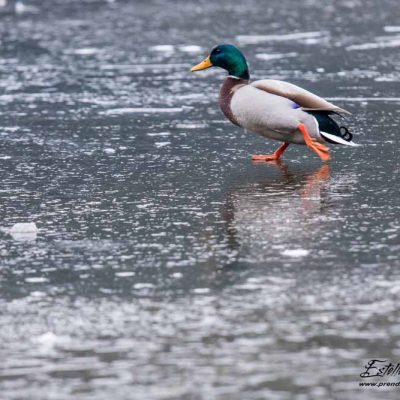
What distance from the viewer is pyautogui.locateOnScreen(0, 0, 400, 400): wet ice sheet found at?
13.7 feet

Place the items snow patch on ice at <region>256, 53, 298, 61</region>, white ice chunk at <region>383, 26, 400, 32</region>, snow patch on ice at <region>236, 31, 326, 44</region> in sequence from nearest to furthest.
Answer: snow patch on ice at <region>256, 53, 298, 61</region> → snow patch on ice at <region>236, 31, 326, 44</region> → white ice chunk at <region>383, 26, 400, 32</region>

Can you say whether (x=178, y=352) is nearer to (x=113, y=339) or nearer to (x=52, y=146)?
(x=113, y=339)

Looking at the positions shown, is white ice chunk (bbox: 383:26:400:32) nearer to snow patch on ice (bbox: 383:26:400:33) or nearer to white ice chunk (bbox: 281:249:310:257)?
snow patch on ice (bbox: 383:26:400:33)

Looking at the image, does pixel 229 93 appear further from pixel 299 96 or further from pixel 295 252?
pixel 295 252

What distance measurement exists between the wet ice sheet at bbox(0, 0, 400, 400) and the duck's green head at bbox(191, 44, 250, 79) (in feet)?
1.81

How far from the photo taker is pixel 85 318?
4.72 metres

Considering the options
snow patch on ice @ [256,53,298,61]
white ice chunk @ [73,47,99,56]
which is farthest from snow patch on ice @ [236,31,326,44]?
white ice chunk @ [73,47,99,56]

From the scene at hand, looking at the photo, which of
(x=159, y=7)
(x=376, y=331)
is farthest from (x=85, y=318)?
(x=159, y=7)

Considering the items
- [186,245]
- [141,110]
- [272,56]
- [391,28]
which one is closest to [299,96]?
[186,245]

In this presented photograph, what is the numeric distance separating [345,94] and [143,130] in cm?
225

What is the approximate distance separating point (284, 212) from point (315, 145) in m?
1.48

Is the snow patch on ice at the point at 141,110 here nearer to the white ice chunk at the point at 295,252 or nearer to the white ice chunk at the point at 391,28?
the white ice chunk at the point at 295,252

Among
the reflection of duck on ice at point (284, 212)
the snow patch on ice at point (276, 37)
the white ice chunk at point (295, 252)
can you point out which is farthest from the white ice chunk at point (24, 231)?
the snow patch on ice at point (276, 37)

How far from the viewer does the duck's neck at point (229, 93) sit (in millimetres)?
7932
